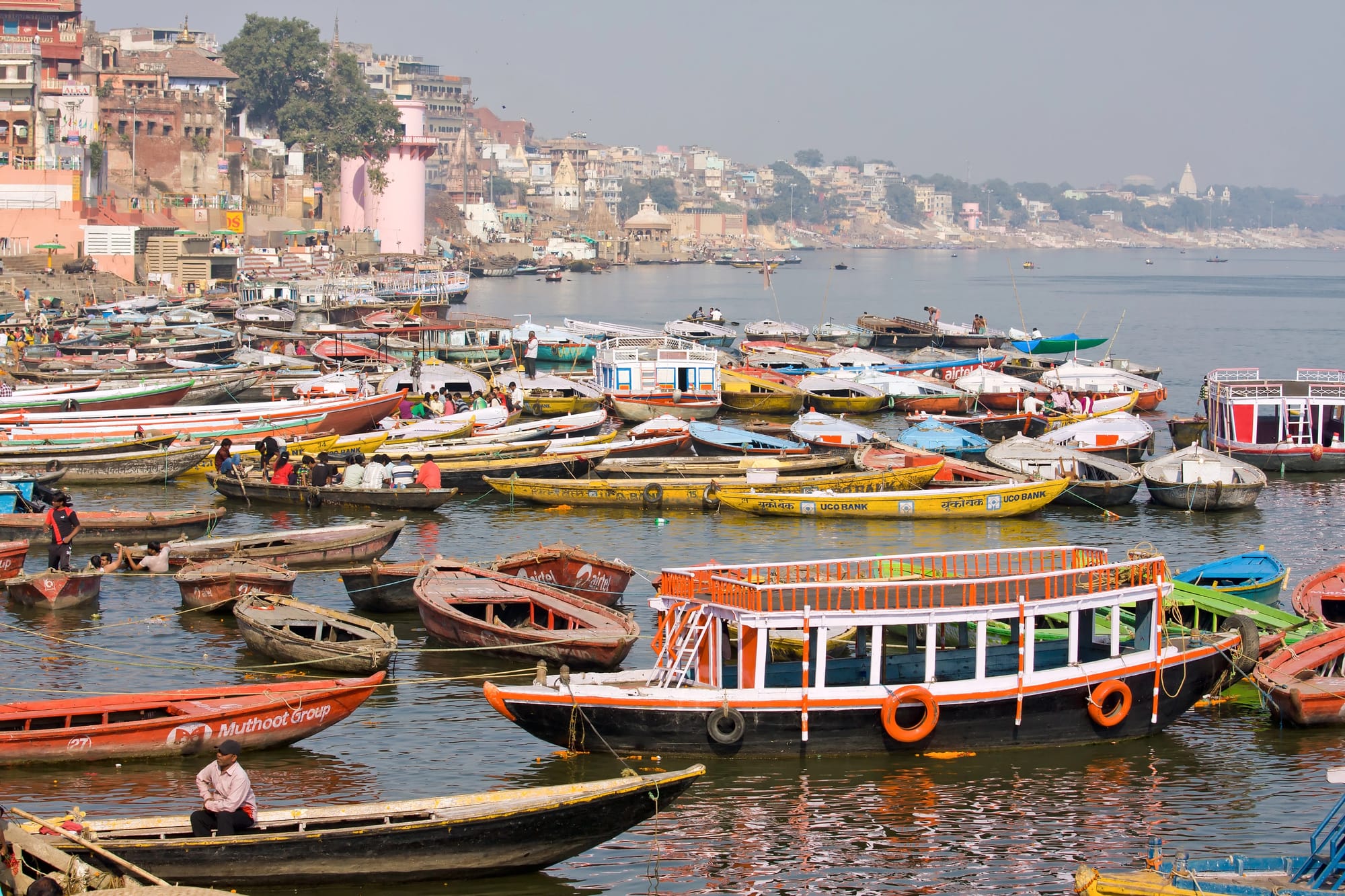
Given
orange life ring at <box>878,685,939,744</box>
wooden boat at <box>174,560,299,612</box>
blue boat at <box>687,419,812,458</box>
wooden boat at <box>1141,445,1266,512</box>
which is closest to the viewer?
orange life ring at <box>878,685,939,744</box>

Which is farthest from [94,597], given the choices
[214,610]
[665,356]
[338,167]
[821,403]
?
[338,167]

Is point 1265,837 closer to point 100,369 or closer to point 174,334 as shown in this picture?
point 100,369

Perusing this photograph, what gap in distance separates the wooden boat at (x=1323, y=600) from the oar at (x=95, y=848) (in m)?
17.0

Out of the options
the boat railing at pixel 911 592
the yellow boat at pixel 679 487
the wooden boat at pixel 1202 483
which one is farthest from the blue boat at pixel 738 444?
the boat railing at pixel 911 592

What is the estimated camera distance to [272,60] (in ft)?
471

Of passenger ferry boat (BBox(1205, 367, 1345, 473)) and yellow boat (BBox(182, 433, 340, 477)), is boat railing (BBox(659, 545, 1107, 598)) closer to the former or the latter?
yellow boat (BBox(182, 433, 340, 477))

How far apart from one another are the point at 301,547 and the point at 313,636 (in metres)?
5.43

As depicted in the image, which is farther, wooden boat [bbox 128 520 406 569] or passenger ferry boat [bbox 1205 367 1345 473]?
passenger ferry boat [bbox 1205 367 1345 473]

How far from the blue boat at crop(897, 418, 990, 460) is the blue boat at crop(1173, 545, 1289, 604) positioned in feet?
49.1

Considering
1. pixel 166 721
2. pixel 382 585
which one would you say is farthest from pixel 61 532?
pixel 166 721

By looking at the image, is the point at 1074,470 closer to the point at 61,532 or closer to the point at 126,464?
the point at 61,532

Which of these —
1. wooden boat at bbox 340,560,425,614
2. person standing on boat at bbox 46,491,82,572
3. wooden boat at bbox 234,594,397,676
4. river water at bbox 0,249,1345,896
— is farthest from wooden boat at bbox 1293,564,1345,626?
person standing on boat at bbox 46,491,82,572

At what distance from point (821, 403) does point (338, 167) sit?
99772 mm

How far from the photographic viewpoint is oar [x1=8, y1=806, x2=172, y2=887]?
12.8 metres
